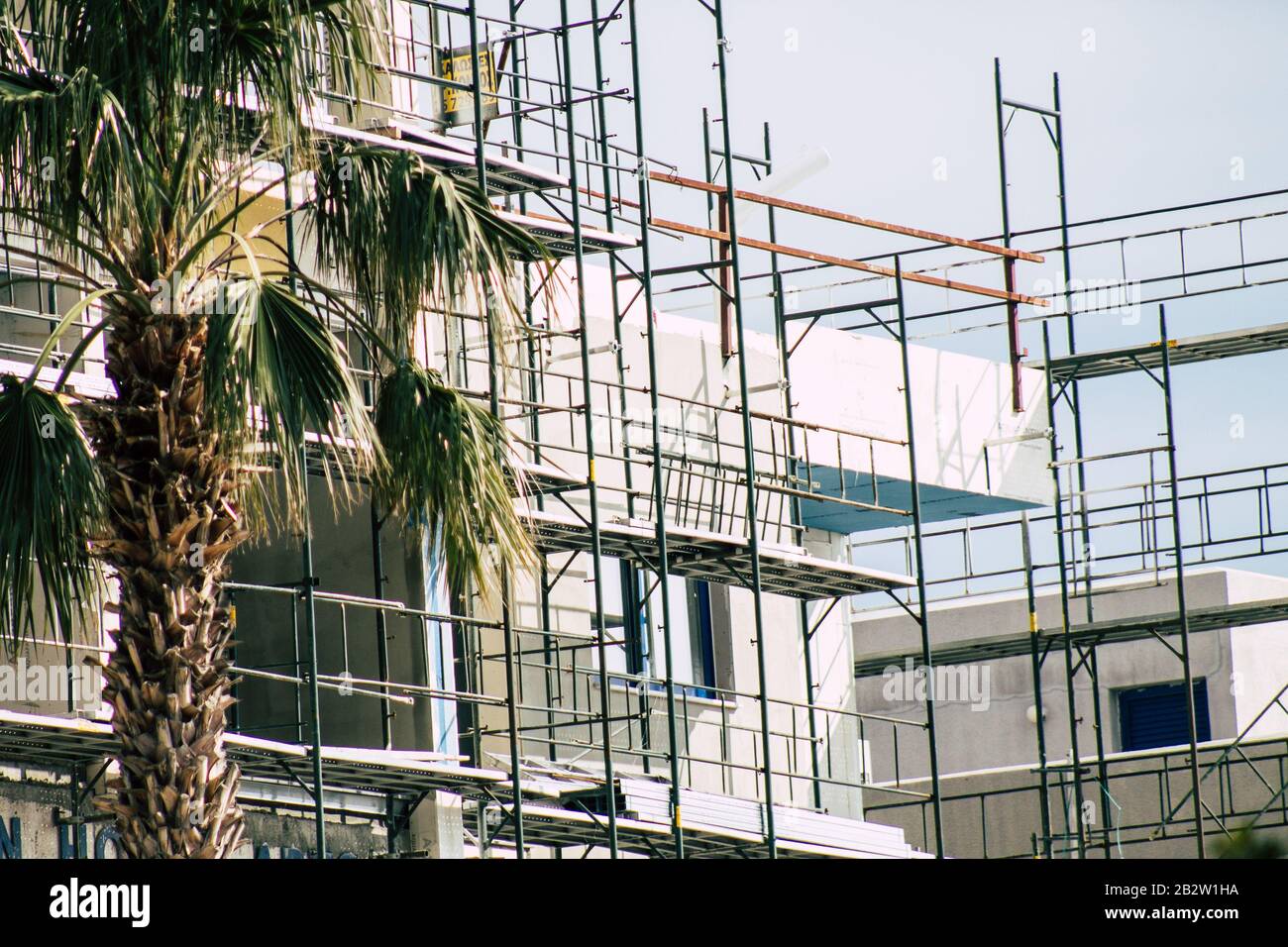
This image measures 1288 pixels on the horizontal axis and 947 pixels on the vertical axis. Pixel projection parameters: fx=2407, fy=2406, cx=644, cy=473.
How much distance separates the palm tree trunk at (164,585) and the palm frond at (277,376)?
27 centimetres

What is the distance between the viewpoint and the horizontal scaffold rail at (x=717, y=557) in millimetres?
21281

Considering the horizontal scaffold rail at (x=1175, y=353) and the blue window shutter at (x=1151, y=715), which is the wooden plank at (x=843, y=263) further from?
the blue window shutter at (x=1151, y=715)

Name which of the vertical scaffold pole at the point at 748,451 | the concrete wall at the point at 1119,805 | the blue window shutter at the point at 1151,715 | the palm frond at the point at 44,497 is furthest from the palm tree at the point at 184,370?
the blue window shutter at the point at 1151,715

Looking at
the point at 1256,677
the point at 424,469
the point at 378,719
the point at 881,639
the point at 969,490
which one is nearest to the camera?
the point at 424,469

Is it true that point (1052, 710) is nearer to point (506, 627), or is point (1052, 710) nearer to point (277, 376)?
point (506, 627)

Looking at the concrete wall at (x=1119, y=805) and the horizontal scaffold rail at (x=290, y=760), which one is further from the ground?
the concrete wall at (x=1119, y=805)

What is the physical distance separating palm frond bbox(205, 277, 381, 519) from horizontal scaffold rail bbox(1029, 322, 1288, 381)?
694 inches

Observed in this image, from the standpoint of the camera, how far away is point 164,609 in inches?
508

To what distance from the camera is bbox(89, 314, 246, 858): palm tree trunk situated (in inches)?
507

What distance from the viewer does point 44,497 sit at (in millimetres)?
12242

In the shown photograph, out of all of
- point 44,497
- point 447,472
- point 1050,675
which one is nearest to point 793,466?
point 447,472

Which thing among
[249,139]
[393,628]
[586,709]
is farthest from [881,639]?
[249,139]
